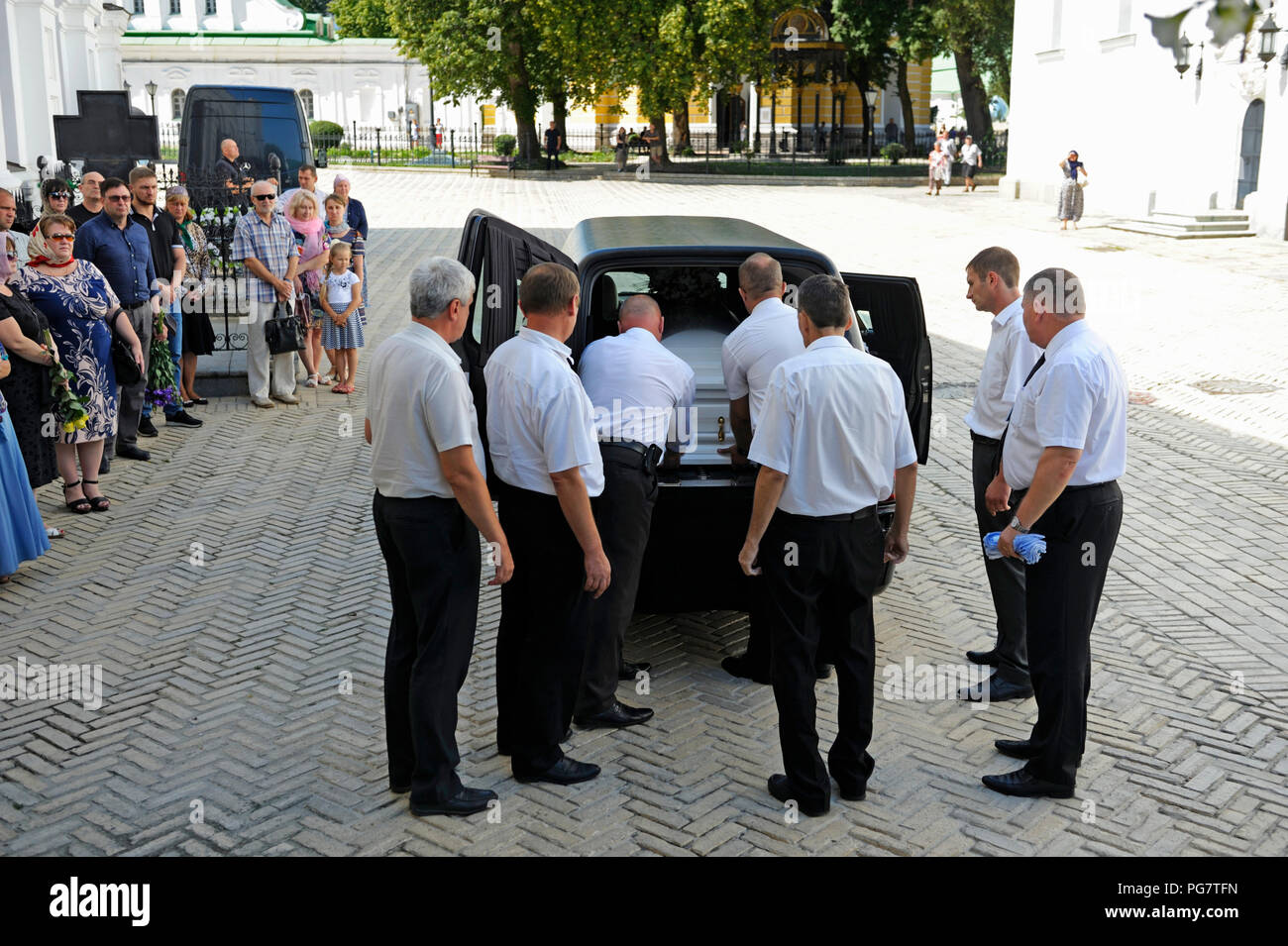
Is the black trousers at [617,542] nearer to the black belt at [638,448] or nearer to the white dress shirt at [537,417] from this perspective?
the black belt at [638,448]

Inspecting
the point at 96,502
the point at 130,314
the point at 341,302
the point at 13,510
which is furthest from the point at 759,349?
the point at 341,302

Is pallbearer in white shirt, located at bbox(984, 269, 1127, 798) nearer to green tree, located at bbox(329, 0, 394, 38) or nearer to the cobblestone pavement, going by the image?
the cobblestone pavement

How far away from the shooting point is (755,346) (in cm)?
531

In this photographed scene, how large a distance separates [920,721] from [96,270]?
609 centimetres

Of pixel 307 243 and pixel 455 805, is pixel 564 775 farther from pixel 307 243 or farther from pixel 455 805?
pixel 307 243

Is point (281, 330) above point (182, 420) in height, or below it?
above

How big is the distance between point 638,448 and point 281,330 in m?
6.53

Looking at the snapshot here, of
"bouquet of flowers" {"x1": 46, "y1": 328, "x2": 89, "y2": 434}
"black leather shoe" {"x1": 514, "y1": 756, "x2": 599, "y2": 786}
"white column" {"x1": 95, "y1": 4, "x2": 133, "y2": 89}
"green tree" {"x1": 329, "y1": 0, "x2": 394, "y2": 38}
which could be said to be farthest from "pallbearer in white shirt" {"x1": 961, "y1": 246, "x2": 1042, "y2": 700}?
"green tree" {"x1": 329, "y1": 0, "x2": 394, "y2": 38}

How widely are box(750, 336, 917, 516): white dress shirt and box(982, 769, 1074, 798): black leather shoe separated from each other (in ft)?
4.14

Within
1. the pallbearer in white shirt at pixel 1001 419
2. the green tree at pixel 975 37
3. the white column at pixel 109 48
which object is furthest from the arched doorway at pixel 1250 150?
the white column at pixel 109 48

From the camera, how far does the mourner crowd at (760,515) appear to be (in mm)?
4316

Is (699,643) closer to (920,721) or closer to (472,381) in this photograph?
(920,721)
